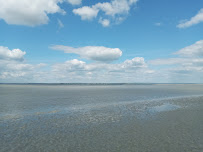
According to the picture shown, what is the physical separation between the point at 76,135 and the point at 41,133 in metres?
4.26

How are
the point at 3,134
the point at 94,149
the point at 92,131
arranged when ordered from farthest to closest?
1. the point at 92,131
2. the point at 3,134
3. the point at 94,149

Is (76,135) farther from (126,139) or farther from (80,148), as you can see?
(126,139)

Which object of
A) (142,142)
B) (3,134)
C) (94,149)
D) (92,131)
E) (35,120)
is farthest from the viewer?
(35,120)

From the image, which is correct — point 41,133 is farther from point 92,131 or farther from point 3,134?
point 92,131

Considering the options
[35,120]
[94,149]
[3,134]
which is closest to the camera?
[94,149]

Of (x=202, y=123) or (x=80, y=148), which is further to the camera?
(x=202, y=123)

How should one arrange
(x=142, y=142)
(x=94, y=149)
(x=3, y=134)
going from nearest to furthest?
(x=94, y=149), (x=142, y=142), (x=3, y=134)

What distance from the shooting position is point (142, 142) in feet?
50.2

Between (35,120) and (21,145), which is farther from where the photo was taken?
(35,120)

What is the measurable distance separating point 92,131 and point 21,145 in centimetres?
779

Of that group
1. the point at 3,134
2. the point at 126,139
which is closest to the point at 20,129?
the point at 3,134

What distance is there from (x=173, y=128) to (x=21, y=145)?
17.8 meters

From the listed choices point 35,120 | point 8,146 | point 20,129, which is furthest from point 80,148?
point 35,120

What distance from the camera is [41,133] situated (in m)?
17.8
